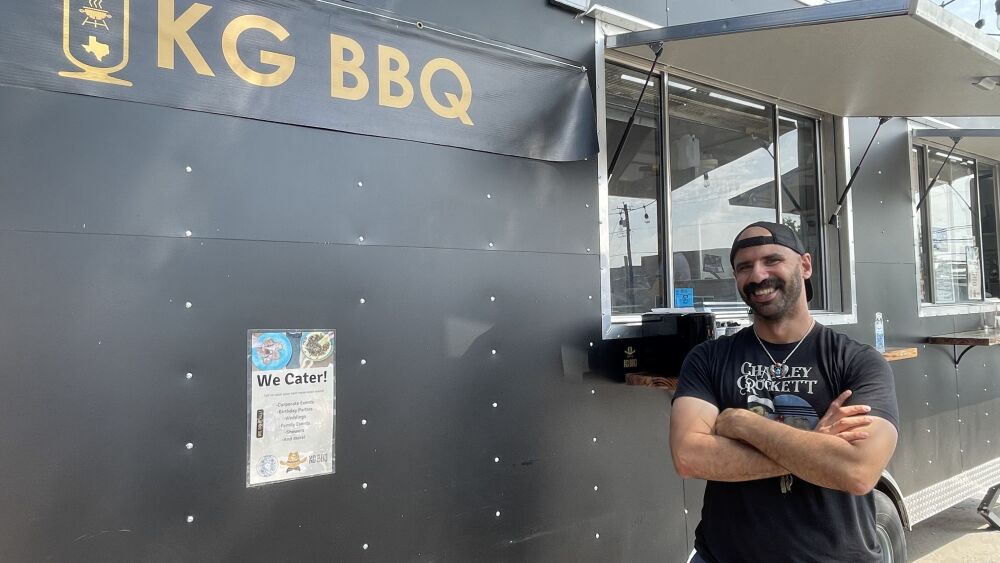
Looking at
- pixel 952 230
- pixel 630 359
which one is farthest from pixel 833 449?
pixel 952 230

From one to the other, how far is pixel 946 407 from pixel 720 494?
3.48 meters

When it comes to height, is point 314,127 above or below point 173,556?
above

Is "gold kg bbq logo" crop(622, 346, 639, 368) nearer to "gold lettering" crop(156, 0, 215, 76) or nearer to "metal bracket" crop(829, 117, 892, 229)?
"gold lettering" crop(156, 0, 215, 76)

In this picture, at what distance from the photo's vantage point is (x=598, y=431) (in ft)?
8.67

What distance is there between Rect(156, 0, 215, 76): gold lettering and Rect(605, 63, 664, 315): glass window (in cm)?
176

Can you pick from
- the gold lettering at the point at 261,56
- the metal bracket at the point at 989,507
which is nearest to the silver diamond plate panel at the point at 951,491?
the metal bracket at the point at 989,507

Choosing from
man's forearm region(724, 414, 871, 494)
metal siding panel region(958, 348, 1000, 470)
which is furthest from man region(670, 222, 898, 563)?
metal siding panel region(958, 348, 1000, 470)

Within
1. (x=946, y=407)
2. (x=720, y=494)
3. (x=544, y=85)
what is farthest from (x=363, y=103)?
(x=946, y=407)

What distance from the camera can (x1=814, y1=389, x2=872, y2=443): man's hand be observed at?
4.96 ft

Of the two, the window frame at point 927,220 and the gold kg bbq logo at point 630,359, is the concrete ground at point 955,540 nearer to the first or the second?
the window frame at point 927,220

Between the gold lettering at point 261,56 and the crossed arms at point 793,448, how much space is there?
1.56 m

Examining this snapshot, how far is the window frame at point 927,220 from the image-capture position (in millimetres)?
4371

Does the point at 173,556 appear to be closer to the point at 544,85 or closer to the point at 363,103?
the point at 363,103

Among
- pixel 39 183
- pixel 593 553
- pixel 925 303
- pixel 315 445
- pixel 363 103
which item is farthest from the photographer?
pixel 925 303
